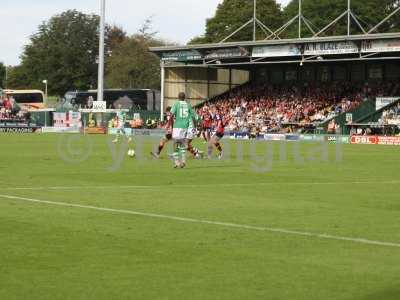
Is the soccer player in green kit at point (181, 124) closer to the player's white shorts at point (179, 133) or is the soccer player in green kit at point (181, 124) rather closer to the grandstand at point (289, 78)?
the player's white shorts at point (179, 133)

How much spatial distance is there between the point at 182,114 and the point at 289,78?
51.4 metres

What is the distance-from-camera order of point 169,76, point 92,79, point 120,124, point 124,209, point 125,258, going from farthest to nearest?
1. point 92,79
2. point 169,76
3. point 120,124
4. point 124,209
5. point 125,258

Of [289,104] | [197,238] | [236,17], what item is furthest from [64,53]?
[197,238]

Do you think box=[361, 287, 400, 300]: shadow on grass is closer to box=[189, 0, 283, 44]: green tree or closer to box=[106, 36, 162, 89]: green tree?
box=[189, 0, 283, 44]: green tree

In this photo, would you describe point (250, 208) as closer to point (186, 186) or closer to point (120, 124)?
point (186, 186)

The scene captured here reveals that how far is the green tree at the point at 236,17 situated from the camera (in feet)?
384

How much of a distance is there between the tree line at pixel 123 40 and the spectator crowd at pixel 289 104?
19.4 metres

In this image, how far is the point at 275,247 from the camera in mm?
11086

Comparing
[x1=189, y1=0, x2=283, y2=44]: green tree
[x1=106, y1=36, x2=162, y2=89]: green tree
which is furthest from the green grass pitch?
[x1=106, y1=36, x2=162, y2=89]: green tree

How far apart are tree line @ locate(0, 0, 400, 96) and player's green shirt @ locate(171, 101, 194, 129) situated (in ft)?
215

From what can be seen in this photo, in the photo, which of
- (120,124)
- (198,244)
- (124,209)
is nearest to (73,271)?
(198,244)

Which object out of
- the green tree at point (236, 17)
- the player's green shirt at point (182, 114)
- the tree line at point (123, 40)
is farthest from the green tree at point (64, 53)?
the player's green shirt at point (182, 114)

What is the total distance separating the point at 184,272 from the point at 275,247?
200 centimetres

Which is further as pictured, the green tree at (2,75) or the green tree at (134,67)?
the green tree at (2,75)
